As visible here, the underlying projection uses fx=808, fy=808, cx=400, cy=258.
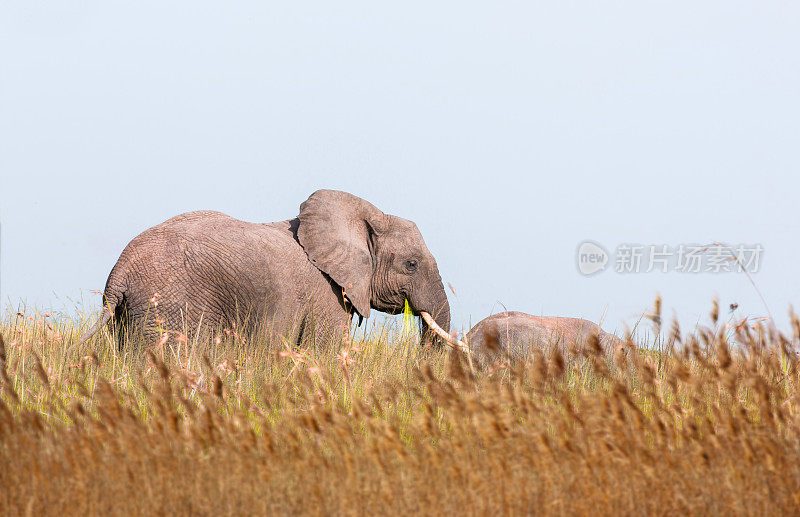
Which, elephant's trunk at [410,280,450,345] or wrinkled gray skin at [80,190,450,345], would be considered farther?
elephant's trunk at [410,280,450,345]

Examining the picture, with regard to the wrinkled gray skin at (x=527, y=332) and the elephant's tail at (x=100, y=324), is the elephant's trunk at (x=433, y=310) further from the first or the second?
the elephant's tail at (x=100, y=324)

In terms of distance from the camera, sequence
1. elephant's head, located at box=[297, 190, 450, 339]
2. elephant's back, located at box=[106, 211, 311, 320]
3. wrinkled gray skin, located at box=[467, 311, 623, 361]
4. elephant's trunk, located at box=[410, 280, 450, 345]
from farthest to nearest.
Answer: elephant's trunk, located at box=[410, 280, 450, 345], elephant's head, located at box=[297, 190, 450, 339], wrinkled gray skin, located at box=[467, 311, 623, 361], elephant's back, located at box=[106, 211, 311, 320]

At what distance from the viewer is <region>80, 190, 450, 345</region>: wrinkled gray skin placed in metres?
8.20

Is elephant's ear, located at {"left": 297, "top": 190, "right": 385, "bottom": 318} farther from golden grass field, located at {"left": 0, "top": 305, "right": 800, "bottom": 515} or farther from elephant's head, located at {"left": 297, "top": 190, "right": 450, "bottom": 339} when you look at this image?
golden grass field, located at {"left": 0, "top": 305, "right": 800, "bottom": 515}

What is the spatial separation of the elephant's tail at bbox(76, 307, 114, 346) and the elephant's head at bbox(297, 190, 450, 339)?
2.28m

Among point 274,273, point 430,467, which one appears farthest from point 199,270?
point 430,467

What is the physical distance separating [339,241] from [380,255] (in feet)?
2.92

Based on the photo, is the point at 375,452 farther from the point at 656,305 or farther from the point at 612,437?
the point at 656,305

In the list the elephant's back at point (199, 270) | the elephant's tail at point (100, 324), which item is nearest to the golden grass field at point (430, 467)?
the elephant's tail at point (100, 324)

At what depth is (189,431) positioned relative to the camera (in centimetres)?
393

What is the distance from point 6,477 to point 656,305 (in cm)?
302

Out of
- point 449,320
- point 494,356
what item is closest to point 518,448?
point 494,356

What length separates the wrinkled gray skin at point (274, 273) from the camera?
8.20 meters

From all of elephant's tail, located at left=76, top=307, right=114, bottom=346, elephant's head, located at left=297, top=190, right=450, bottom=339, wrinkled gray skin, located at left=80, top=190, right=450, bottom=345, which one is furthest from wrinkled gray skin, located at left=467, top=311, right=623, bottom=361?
elephant's tail, located at left=76, top=307, right=114, bottom=346
